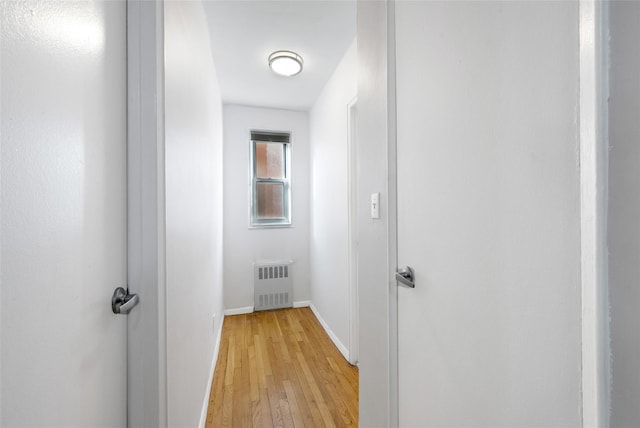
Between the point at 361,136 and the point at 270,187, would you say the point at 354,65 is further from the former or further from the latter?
the point at 270,187

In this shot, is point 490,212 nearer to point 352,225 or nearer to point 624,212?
point 624,212

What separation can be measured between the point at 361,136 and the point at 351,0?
0.99m

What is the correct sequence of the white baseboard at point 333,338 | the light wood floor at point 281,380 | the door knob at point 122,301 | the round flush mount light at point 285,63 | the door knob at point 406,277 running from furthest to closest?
1. the white baseboard at point 333,338
2. the round flush mount light at point 285,63
3. the light wood floor at point 281,380
4. the door knob at point 406,277
5. the door knob at point 122,301

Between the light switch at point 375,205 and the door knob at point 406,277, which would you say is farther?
the light switch at point 375,205

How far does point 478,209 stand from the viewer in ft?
2.18

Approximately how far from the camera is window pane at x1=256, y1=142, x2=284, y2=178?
133 inches

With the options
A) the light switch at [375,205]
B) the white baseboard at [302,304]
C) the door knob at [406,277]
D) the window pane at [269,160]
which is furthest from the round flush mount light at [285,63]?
the white baseboard at [302,304]

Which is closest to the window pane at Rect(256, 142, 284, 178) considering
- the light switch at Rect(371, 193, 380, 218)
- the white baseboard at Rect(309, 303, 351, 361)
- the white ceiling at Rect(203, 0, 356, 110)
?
the white ceiling at Rect(203, 0, 356, 110)

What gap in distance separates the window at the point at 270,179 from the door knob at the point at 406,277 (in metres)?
2.50

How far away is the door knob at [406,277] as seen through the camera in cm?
94

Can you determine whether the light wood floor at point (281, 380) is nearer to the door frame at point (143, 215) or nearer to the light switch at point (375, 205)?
the door frame at point (143, 215)

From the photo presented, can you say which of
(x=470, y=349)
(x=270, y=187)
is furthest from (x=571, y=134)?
(x=270, y=187)

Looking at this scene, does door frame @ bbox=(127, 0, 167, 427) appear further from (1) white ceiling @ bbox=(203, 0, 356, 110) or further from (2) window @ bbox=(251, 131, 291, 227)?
(2) window @ bbox=(251, 131, 291, 227)

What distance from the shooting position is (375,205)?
114cm
